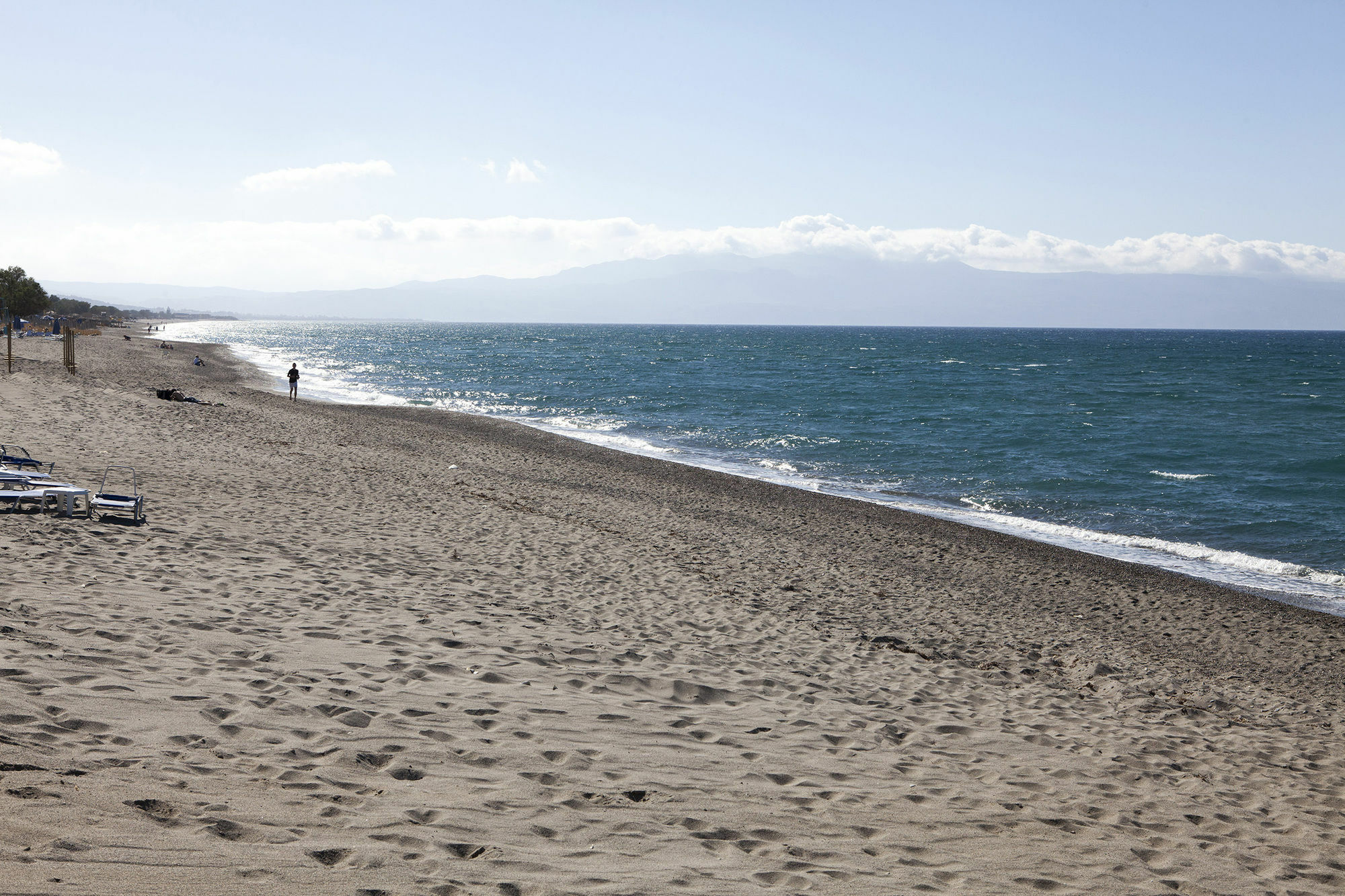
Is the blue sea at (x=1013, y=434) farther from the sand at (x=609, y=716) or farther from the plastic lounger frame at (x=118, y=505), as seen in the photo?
the plastic lounger frame at (x=118, y=505)

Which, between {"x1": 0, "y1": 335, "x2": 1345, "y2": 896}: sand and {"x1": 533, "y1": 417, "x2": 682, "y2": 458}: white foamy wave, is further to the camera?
{"x1": 533, "y1": 417, "x2": 682, "y2": 458}: white foamy wave

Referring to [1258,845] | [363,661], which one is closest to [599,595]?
[363,661]

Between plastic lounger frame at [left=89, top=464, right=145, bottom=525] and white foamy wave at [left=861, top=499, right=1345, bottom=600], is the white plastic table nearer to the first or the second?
plastic lounger frame at [left=89, top=464, right=145, bottom=525]

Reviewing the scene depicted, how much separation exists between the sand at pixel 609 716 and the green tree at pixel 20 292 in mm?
89829

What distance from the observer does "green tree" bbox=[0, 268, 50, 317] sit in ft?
273

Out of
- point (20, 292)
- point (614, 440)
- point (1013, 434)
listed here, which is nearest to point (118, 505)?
point (614, 440)

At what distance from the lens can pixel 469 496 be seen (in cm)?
1569

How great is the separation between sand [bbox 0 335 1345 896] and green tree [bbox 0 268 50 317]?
295 ft

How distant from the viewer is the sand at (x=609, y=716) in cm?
419

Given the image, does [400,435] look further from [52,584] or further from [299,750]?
[299,750]

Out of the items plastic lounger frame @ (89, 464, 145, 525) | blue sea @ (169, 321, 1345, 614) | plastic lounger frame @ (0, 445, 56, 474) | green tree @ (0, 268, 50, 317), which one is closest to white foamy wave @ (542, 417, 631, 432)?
blue sea @ (169, 321, 1345, 614)

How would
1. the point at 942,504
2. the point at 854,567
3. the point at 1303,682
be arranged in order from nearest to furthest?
1. the point at 1303,682
2. the point at 854,567
3. the point at 942,504

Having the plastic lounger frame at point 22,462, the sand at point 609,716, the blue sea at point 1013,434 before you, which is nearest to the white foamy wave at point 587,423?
the blue sea at point 1013,434

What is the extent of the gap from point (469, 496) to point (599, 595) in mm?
6643
